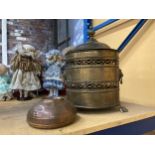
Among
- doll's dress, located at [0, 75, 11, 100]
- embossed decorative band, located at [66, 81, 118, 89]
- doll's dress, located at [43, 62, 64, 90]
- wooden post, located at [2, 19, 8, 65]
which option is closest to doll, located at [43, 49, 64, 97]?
doll's dress, located at [43, 62, 64, 90]

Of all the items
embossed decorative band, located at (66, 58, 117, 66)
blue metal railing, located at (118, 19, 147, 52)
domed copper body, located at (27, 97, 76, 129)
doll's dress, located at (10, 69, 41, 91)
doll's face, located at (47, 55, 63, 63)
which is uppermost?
blue metal railing, located at (118, 19, 147, 52)

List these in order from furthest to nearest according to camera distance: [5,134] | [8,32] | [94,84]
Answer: [8,32]
[94,84]
[5,134]

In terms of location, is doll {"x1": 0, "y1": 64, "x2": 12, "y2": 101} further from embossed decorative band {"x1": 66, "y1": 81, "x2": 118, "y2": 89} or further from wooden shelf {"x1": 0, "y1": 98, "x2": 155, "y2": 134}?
embossed decorative band {"x1": 66, "y1": 81, "x2": 118, "y2": 89}

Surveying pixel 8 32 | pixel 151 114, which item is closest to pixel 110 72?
pixel 151 114

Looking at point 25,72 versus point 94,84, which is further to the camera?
point 25,72

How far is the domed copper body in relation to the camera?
1.48ft

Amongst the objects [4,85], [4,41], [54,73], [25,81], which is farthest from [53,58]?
[4,41]

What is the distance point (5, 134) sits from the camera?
1.38 feet

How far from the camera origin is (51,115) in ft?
1.49

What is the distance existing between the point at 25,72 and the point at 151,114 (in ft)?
2.16

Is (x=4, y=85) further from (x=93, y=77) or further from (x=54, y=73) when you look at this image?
(x=93, y=77)

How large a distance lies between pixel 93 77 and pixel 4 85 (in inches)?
22.2

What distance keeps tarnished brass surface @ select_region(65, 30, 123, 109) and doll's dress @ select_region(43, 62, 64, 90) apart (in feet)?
A: 0.97
